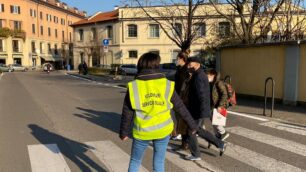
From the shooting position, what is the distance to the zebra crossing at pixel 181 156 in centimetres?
548

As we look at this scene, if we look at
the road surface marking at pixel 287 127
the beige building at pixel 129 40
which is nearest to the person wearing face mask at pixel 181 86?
the road surface marking at pixel 287 127

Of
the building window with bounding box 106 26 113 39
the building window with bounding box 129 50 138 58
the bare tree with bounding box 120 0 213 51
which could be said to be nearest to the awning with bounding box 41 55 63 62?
the building window with bounding box 106 26 113 39

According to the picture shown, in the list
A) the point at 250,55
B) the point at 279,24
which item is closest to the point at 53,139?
the point at 250,55

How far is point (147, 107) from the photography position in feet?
12.4

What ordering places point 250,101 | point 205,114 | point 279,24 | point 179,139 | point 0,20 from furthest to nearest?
point 0,20
point 279,24
point 250,101
point 179,139
point 205,114

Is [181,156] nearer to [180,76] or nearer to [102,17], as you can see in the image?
[180,76]

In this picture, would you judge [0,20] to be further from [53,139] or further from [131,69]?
[53,139]

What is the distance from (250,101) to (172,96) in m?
9.85

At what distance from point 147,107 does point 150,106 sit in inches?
1.3

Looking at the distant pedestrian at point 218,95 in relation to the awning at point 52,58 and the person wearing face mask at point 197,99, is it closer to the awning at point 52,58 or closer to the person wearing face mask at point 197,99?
the person wearing face mask at point 197,99

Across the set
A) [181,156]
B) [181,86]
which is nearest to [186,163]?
[181,156]

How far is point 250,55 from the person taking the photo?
1393cm

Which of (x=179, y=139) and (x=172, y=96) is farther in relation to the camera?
(x=179, y=139)

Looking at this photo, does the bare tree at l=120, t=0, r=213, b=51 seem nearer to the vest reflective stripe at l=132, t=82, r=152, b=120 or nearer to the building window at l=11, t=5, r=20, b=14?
the vest reflective stripe at l=132, t=82, r=152, b=120
